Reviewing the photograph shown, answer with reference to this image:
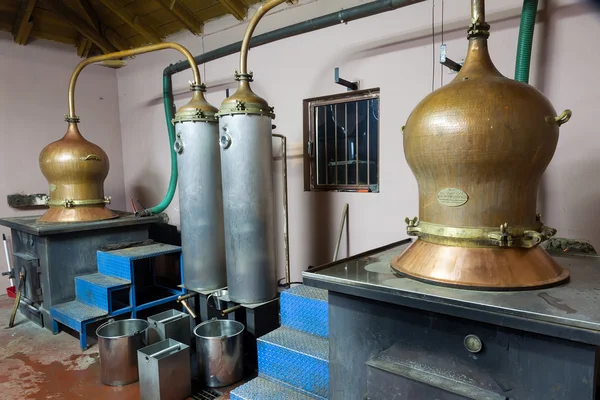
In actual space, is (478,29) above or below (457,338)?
above

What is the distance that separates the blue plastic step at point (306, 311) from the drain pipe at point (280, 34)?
74.0 inches

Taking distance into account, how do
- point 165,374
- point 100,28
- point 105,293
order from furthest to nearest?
1. point 100,28
2. point 105,293
3. point 165,374

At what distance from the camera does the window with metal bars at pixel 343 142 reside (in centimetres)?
299

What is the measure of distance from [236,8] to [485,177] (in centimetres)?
312

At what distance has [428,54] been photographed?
103 inches

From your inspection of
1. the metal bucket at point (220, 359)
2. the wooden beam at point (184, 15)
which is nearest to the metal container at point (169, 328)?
the metal bucket at point (220, 359)

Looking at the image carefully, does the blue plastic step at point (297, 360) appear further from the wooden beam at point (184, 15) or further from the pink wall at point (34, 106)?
the pink wall at point (34, 106)

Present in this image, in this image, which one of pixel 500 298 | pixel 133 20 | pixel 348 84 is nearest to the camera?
pixel 500 298

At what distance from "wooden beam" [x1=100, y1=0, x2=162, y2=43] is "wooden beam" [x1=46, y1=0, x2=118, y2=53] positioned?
460 millimetres

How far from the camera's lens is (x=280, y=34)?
3.08 m

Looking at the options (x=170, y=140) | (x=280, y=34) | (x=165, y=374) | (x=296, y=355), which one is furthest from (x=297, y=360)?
(x=170, y=140)

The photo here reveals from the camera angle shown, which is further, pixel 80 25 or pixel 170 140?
pixel 80 25

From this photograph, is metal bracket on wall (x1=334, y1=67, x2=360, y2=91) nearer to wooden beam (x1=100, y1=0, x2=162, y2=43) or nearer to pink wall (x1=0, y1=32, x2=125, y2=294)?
wooden beam (x1=100, y1=0, x2=162, y2=43)

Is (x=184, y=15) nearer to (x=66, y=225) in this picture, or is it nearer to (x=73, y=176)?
(x=73, y=176)
